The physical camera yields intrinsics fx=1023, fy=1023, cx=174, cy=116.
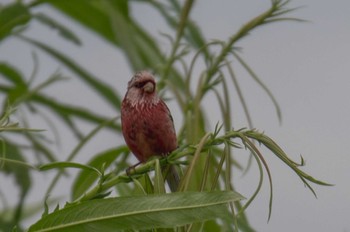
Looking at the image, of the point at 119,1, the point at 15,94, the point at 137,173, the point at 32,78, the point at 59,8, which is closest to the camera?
the point at 137,173

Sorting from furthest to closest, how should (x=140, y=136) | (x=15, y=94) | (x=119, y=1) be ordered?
(x=119, y=1) < (x=15, y=94) < (x=140, y=136)

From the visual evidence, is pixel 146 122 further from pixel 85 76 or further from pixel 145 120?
pixel 85 76

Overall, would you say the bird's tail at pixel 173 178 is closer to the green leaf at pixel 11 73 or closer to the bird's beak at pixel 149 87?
the bird's beak at pixel 149 87

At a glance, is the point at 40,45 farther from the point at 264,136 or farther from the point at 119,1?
the point at 264,136

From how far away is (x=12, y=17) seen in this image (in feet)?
7.81

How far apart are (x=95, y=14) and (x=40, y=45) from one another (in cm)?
22

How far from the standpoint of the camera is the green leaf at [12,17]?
229 cm

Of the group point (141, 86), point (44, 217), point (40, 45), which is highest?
point (40, 45)

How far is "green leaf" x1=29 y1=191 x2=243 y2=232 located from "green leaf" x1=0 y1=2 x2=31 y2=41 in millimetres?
1090

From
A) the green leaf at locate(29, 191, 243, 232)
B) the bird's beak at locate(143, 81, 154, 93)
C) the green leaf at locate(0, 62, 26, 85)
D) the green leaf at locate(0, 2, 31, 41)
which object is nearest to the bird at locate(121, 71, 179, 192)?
the bird's beak at locate(143, 81, 154, 93)

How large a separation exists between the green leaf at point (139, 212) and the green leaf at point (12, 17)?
3.58 ft

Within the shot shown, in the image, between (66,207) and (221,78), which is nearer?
(66,207)

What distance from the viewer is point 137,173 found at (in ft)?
4.55

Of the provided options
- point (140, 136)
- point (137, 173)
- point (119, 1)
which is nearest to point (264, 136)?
point (137, 173)
